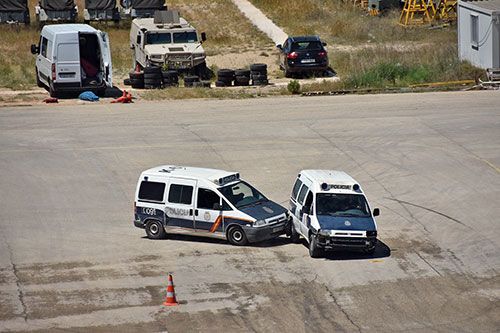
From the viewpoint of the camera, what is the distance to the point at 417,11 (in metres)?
60.5

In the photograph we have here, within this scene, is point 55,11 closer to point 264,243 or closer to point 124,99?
point 124,99

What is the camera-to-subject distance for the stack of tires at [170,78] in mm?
43969

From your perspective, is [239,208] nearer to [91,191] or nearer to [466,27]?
[91,191]

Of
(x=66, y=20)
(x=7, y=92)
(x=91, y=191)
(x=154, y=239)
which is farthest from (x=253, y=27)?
(x=154, y=239)

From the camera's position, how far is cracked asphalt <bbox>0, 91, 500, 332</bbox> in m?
21.3

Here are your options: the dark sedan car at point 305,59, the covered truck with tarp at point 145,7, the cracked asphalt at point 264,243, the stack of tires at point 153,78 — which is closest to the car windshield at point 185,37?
the stack of tires at point 153,78

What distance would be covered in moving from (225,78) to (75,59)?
6.18m

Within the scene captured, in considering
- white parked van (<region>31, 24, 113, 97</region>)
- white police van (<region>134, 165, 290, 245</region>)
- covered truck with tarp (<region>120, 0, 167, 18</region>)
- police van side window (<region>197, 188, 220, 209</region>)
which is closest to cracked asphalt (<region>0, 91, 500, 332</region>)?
white police van (<region>134, 165, 290, 245</region>)

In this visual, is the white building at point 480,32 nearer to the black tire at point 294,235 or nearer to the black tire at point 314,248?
the black tire at point 294,235

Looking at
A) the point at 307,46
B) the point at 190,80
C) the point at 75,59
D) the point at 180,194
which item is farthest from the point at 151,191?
the point at 307,46

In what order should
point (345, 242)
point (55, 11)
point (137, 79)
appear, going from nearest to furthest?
1. point (345, 242)
2. point (137, 79)
3. point (55, 11)

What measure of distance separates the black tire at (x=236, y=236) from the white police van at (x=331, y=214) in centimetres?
126

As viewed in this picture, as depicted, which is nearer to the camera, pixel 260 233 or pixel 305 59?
pixel 260 233

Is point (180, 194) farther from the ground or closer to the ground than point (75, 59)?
closer to the ground
